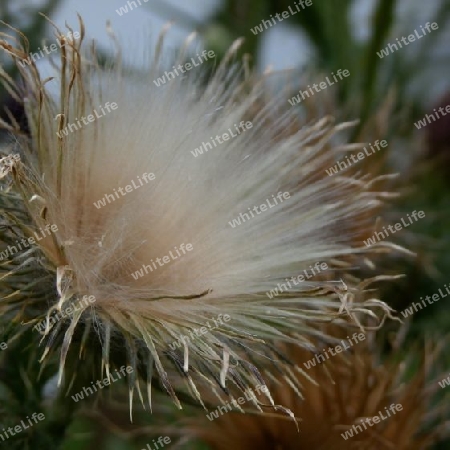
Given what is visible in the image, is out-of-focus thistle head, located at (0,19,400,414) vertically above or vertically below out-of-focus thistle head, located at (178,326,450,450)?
above

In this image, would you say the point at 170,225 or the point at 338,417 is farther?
the point at 338,417

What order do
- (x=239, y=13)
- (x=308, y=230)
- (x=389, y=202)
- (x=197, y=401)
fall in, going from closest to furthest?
(x=197, y=401)
(x=308, y=230)
(x=389, y=202)
(x=239, y=13)

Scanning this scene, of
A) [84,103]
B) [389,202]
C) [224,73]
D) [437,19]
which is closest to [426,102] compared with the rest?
[437,19]

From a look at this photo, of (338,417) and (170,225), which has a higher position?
(170,225)

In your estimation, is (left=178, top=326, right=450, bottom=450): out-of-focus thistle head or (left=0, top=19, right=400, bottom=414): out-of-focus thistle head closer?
(left=0, top=19, right=400, bottom=414): out-of-focus thistle head

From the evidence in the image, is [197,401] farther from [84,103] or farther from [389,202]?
[389,202]

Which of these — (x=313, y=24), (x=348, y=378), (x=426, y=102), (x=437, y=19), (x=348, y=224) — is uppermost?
(x=313, y=24)
